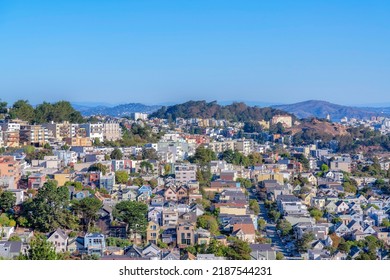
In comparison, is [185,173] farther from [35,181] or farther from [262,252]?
[262,252]

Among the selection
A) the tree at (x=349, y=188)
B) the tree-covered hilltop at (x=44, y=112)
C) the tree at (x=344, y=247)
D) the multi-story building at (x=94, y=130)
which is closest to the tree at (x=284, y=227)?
the tree at (x=344, y=247)

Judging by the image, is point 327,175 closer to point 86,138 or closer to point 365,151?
point 86,138

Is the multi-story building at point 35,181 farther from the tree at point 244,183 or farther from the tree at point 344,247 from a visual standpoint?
the tree at point 344,247

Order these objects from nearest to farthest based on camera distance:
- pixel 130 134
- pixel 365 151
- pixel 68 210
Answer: pixel 68 210
pixel 130 134
pixel 365 151

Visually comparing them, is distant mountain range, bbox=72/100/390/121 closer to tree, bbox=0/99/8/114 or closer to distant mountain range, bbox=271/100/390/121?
distant mountain range, bbox=271/100/390/121

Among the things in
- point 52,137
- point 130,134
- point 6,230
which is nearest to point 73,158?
point 52,137

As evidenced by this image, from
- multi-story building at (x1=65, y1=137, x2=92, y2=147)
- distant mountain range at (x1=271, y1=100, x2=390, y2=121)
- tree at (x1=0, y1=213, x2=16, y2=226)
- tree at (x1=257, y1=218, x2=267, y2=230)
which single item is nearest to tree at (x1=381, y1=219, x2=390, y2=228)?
tree at (x1=257, y1=218, x2=267, y2=230)
